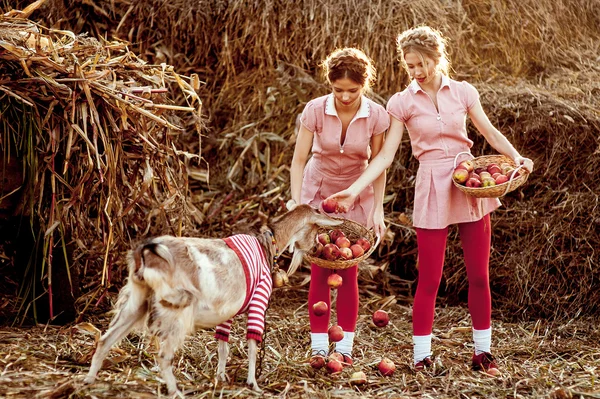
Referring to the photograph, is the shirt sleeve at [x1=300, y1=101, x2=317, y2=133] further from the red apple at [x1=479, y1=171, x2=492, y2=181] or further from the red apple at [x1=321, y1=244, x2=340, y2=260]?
the red apple at [x1=479, y1=171, x2=492, y2=181]

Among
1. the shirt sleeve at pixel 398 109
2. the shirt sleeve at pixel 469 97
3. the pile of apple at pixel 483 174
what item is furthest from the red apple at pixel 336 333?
the shirt sleeve at pixel 469 97

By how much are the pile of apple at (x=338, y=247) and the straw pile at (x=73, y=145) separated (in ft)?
3.59

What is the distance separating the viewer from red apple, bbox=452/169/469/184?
15.1 feet

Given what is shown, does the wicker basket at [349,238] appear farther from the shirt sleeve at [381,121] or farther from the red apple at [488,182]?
the red apple at [488,182]

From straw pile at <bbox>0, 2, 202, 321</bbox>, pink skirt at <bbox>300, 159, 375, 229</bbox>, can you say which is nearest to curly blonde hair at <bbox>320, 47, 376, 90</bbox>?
pink skirt at <bbox>300, 159, 375, 229</bbox>

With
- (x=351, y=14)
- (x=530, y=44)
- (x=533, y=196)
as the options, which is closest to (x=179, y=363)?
(x=533, y=196)

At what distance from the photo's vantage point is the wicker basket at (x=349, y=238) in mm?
4625

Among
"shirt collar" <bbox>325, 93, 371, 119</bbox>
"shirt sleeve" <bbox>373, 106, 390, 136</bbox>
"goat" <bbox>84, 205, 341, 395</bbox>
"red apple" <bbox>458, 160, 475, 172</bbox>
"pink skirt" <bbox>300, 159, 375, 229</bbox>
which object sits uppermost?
"shirt collar" <bbox>325, 93, 371, 119</bbox>

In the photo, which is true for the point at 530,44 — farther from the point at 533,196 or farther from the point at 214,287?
the point at 214,287

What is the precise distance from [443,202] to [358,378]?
1168 millimetres

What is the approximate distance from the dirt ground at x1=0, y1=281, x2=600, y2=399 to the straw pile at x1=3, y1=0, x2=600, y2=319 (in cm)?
55

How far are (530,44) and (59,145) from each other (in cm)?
513

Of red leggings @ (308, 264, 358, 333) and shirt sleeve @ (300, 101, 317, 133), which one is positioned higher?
shirt sleeve @ (300, 101, 317, 133)

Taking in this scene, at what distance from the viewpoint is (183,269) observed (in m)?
3.80
